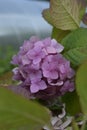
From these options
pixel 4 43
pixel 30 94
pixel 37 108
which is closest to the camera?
pixel 37 108

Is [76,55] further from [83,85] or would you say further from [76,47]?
[83,85]

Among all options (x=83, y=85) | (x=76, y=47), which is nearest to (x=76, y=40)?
(x=76, y=47)

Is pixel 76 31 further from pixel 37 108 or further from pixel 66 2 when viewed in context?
pixel 37 108

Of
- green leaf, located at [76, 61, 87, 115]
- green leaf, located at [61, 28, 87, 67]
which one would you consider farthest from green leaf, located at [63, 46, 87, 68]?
green leaf, located at [76, 61, 87, 115]

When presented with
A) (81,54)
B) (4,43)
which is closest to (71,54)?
(81,54)

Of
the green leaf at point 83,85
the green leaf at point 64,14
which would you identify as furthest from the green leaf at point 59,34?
the green leaf at point 83,85

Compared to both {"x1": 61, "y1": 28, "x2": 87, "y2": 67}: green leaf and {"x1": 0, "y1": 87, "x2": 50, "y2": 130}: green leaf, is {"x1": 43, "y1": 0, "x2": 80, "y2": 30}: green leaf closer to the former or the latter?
{"x1": 61, "y1": 28, "x2": 87, "y2": 67}: green leaf
